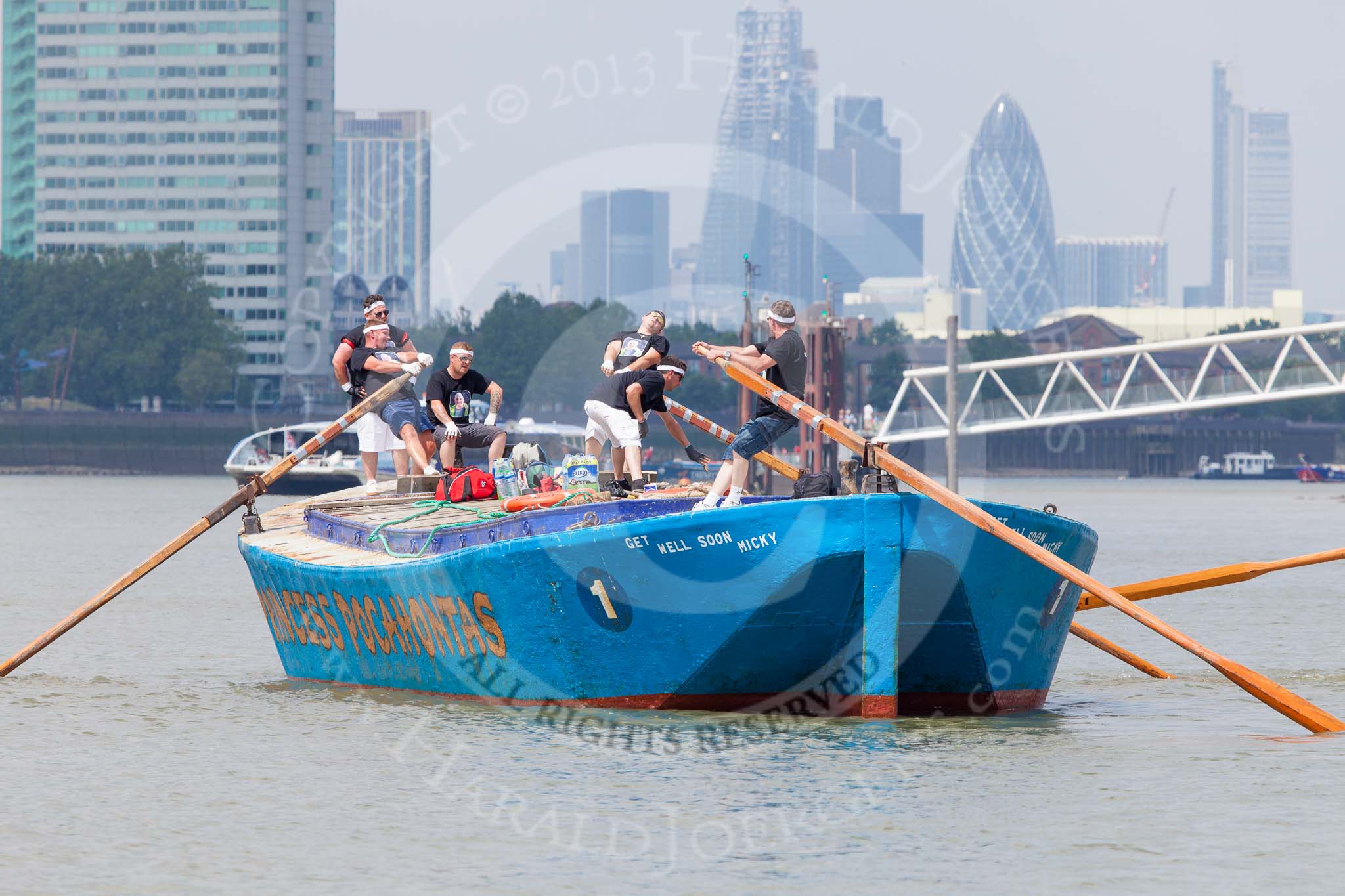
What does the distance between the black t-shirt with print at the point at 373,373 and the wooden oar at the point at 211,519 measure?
0.27 metres

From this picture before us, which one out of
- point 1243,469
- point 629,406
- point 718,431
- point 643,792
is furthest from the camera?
point 1243,469

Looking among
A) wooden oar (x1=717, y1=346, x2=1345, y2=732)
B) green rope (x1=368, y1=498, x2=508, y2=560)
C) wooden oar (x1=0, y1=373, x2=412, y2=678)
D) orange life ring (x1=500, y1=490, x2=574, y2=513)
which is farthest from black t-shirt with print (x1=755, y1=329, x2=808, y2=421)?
wooden oar (x1=0, y1=373, x2=412, y2=678)

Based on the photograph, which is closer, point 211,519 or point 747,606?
point 747,606

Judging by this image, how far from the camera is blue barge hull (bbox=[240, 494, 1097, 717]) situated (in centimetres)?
1650

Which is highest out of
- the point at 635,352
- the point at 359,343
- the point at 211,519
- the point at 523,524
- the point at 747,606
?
the point at 359,343

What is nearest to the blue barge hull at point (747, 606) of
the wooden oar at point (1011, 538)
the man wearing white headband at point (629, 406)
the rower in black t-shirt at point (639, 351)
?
the wooden oar at point (1011, 538)

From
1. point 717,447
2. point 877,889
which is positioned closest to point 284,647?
point 877,889

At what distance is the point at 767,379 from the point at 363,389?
22.9 feet

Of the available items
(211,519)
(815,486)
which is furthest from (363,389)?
(815,486)

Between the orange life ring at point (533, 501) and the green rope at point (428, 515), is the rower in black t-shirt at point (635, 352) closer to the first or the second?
the green rope at point (428, 515)

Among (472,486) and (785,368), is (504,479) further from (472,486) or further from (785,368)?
(785,368)

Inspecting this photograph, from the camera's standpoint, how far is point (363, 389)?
23500mm

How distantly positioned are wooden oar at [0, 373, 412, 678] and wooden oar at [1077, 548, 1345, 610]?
7.98 meters

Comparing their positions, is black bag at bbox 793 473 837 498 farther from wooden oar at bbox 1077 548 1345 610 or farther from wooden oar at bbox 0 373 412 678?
wooden oar at bbox 0 373 412 678
